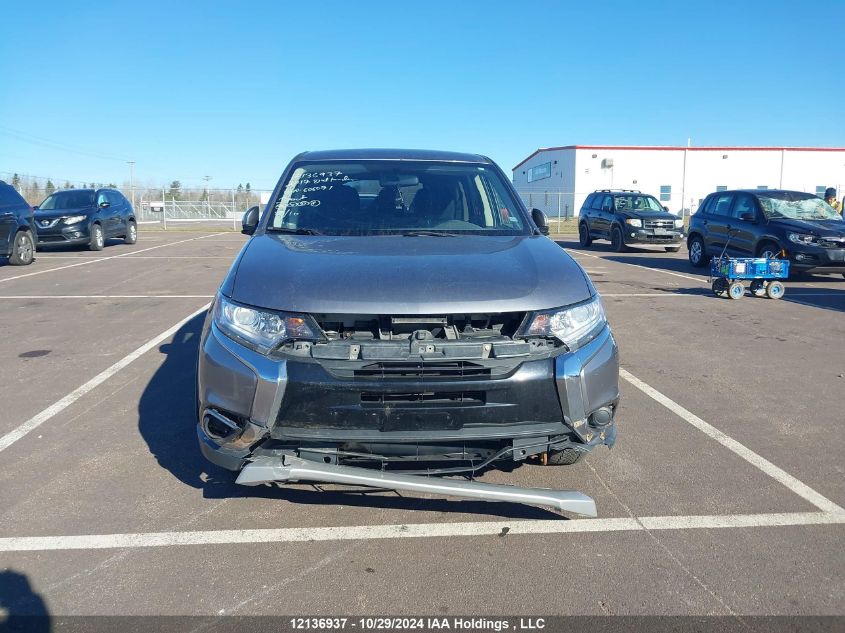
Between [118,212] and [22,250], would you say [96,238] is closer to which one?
[118,212]

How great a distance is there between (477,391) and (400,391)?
1.08 ft

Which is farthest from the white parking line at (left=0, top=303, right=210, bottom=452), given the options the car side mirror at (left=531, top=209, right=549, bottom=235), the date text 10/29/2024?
the car side mirror at (left=531, top=209, right=549, bottom=235)

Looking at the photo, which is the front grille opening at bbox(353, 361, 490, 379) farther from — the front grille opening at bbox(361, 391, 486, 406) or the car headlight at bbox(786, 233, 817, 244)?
the car headlight at bbox(786, 233, 817, 244)

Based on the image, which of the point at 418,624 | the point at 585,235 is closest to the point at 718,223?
the point at 585,235

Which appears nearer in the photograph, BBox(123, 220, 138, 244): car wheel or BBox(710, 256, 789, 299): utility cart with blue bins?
BBox(710, 256, 789, 299): utility cart with blue bins

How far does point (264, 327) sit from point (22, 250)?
45.7ft

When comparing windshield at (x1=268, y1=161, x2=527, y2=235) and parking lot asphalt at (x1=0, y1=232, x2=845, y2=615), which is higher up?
windshield at (x1=268, y1=161, x2=527, y2=235)

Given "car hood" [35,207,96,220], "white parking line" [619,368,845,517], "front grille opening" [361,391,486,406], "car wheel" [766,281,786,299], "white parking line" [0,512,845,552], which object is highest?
"car hood" [35,207,96,220]

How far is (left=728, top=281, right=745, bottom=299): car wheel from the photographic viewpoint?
10155 millimetres

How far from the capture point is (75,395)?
17.3 feet

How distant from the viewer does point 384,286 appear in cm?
301

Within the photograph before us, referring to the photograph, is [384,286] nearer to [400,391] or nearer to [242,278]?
[400,391]

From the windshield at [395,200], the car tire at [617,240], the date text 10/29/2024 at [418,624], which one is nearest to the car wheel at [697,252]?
the car tire at [617,240]

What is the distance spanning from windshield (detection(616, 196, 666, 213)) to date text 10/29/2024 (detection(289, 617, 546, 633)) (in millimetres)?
18866
